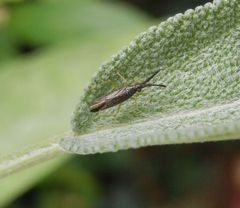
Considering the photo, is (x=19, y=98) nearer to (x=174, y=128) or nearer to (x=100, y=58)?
(x=100, y=58)

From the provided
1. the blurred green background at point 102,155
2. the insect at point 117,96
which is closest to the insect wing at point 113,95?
the insect at point 117,96

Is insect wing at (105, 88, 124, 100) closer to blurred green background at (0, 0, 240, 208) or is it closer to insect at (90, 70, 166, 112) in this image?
insect at (90, 70, 166, 112)

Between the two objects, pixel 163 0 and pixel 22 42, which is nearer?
pixel 22 42

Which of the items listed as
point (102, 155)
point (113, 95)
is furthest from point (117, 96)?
point (102, 155)

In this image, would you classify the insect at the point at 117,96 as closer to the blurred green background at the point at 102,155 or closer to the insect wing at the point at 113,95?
the insect wing at the point at 113,95

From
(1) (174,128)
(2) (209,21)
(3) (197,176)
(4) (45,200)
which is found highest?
(2) (209,21)

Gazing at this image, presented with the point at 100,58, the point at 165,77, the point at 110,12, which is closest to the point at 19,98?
the point at 100,58

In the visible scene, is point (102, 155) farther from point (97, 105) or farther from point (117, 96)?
point (97, 105)
